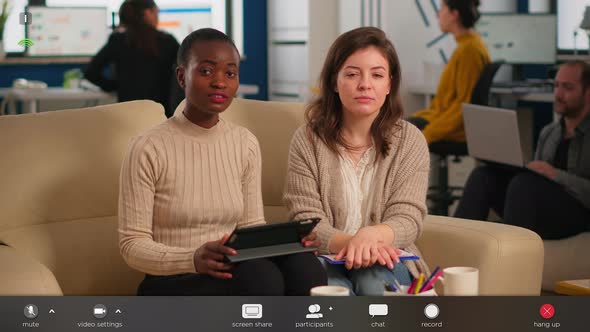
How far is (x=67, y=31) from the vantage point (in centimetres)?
579

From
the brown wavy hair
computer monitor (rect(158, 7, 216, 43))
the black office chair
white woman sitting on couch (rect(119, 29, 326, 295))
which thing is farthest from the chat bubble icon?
computer monitor (rect(158, 7, 216, 43))

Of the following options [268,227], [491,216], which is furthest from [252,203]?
[491,216]

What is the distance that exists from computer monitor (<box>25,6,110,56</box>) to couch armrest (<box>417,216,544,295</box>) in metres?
4.25

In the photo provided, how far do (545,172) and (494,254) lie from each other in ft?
4.27

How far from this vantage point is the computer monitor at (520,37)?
5305mm

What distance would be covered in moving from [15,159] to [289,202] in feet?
1.73

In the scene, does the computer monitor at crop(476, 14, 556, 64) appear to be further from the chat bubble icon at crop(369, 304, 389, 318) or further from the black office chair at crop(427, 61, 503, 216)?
the chat bubble icon at crop(369, 304, 389, 318)

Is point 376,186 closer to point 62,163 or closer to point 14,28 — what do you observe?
point 62,163

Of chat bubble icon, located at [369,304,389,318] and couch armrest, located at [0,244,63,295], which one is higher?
chat bubble icon, located at [369,304,389,318]

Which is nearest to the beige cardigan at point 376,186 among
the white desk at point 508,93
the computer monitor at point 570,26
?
the white desk at point 508,93

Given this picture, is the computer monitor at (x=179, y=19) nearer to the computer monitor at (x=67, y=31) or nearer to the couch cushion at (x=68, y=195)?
the computer monitor at (x=67, y=31)

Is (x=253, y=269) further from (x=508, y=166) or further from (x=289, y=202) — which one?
(x=508, y=166)

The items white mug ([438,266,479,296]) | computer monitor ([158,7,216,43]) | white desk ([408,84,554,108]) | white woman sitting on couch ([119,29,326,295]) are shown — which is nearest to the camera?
white mug ([438,266,479,296])

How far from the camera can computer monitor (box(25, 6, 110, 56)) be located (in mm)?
5605
